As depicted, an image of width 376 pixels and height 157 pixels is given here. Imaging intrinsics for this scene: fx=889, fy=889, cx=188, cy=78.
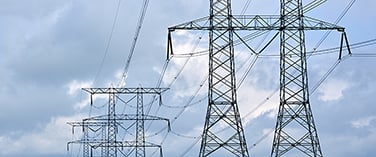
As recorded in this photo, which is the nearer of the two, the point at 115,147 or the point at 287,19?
the point at 287,19

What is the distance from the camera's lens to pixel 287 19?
170 feet

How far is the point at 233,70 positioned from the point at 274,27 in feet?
11.2

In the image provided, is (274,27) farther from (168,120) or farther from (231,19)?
(168,120)

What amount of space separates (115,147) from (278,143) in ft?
150

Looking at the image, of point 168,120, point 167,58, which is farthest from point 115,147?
point 167,58

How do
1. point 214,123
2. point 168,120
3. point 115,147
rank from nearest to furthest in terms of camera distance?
point 214,123
point 168,120
point 115,147

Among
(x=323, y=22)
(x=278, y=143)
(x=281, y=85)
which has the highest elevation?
(x=323, y=22)

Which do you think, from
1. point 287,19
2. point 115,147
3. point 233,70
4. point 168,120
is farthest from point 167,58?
point 115,147

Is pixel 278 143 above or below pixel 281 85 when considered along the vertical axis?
below

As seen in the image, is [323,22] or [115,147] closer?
[323,22]

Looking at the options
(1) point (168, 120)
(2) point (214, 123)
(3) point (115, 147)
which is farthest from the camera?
(3) point (115, 147)

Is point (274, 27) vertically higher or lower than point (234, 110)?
higher

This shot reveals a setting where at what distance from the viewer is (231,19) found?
168 ft

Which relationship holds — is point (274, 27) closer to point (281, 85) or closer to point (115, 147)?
point (281, 85)
